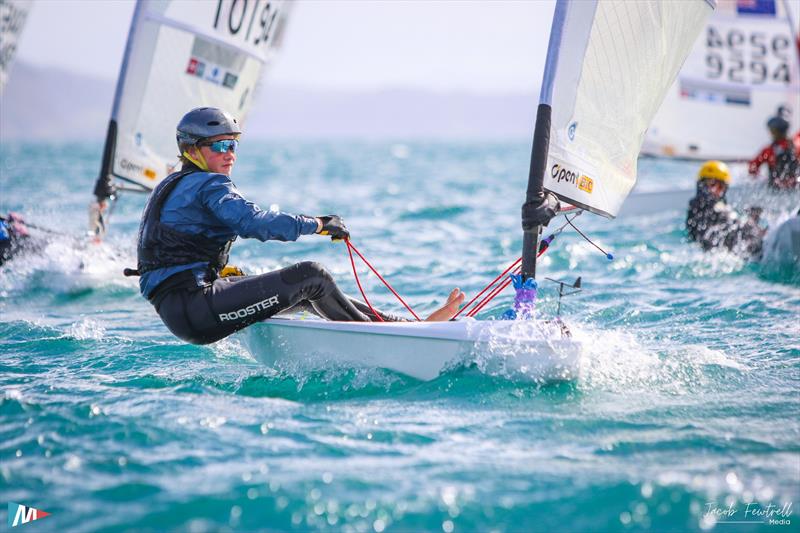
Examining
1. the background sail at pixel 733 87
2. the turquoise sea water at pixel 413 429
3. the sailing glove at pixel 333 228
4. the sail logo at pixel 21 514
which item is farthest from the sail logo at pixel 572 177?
the background sail at pixel 733 87

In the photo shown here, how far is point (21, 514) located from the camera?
2.86 metres

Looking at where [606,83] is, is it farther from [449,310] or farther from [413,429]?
[413,429]

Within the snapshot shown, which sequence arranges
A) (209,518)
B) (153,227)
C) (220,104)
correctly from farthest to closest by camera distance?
(220,104) < (153,227) < (209,518)

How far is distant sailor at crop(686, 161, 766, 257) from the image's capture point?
7457 mm

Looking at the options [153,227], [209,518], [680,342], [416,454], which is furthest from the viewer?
[680,342]

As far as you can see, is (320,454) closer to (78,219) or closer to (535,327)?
(535,327)

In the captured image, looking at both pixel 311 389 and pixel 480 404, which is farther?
pixel 311 389

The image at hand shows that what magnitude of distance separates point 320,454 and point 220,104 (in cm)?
510

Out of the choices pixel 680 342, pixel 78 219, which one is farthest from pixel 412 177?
pixel 680 342

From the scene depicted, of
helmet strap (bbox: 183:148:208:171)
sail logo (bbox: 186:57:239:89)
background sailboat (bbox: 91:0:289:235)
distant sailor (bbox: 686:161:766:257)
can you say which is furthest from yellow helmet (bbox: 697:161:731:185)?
helmet strap (bbox: 183:148:208:171)

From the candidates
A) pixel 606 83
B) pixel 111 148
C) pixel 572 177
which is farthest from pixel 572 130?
pixel 111 148

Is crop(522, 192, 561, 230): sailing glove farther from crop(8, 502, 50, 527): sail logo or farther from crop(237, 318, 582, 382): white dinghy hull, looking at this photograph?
crop(8, 502, 50, 527): sail logo

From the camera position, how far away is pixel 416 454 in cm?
324

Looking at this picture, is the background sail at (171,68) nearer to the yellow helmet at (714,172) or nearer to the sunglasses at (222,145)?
the sunglasses at (222,145)
